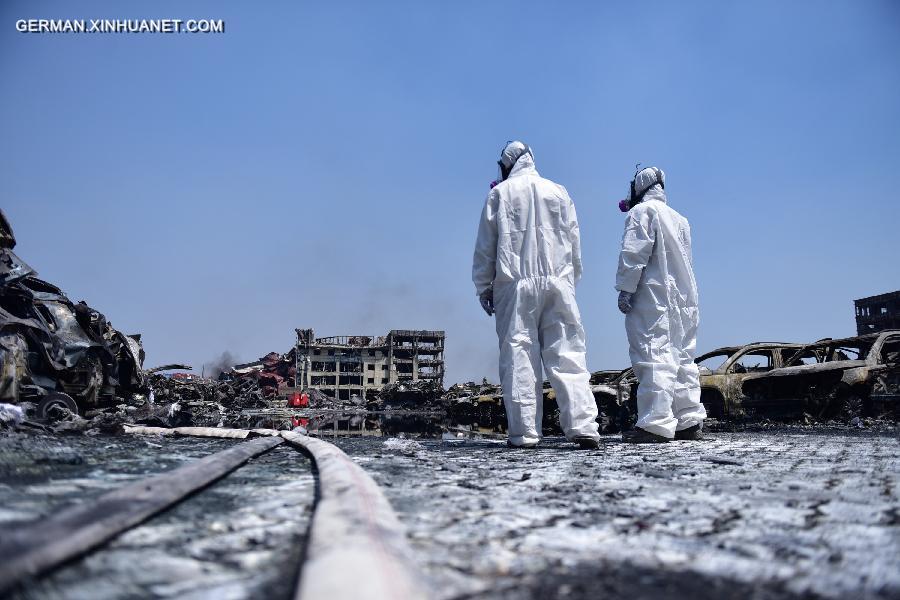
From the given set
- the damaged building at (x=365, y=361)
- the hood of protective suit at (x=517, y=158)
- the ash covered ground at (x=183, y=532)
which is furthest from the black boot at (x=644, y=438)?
the damaged building at (x=365, y=361)

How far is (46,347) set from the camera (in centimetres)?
671

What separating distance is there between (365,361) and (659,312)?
3635 cm

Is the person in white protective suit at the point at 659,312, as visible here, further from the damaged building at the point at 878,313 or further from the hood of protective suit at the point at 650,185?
the damaged building at the point at 878,313

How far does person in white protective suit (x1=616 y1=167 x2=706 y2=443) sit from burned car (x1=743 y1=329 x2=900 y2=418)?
308 cm

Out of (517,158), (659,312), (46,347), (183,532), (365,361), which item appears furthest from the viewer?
(365,361)

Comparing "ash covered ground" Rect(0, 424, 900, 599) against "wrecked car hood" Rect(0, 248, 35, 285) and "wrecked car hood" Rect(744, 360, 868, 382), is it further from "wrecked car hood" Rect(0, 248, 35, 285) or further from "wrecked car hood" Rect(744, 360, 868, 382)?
"wrecked car hood" Rect(744, 360, 868, 382)

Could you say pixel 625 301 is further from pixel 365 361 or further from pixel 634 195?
pixel 365 361

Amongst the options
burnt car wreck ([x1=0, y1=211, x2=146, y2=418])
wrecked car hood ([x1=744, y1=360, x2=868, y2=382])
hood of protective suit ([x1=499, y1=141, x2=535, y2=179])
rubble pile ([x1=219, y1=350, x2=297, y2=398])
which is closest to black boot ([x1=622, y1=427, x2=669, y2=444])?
hood of protective suit ([x1=499, y1=141, x2=535, y2=179])

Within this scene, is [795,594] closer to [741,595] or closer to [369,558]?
[741,595]

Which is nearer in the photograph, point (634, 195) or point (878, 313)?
point (634, 195)

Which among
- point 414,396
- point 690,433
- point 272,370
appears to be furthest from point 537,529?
point 272,370

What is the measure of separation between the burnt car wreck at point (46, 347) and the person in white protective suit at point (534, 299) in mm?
4674

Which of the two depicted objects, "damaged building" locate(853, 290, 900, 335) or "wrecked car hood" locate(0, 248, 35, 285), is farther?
"damaged building" locate(853, 290, 900, 335)

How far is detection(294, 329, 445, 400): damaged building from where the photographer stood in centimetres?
3981
